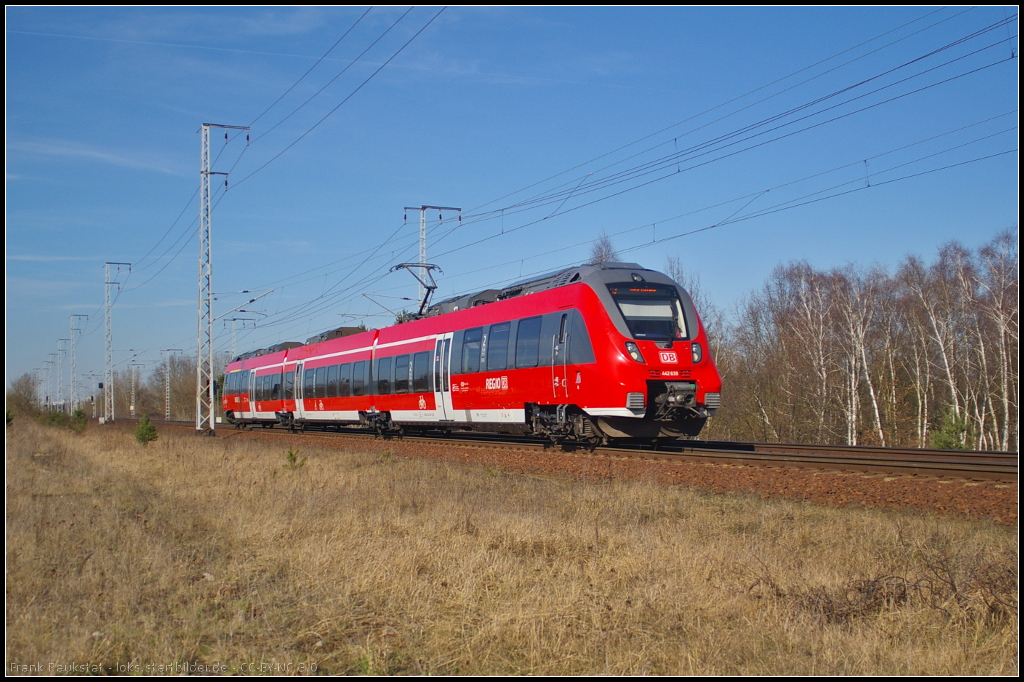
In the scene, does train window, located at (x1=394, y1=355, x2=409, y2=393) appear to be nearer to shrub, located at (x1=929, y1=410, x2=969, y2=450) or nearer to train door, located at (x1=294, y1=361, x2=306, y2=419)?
train door, located at (x1=294, y1=361, x2=306, y2=419)

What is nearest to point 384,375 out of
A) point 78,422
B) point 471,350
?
point 471,350

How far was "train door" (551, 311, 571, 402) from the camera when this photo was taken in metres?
15.9

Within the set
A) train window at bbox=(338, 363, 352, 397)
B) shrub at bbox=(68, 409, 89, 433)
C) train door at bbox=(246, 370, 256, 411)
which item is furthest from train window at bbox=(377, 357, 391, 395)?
shrub at bbox=(68, 409, 89, 433)

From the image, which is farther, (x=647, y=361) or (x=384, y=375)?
(x=384, y=375)

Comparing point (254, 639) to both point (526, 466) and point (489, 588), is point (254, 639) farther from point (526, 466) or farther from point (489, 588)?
point (526, 466)

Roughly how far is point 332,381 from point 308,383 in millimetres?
2958

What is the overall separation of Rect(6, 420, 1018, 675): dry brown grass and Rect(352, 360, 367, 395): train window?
16.2 metres

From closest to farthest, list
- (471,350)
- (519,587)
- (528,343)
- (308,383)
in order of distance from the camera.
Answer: (519,587) < (528,343) < (471,350) < (308,383)

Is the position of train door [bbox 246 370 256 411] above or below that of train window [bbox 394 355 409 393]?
below

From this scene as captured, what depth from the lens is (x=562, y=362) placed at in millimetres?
16016

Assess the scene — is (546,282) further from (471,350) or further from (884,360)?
(884,360)

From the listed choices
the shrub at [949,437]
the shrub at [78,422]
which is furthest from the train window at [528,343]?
the shrub at [78,422]

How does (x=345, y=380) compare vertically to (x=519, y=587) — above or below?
above

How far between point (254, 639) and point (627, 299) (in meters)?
11.0
